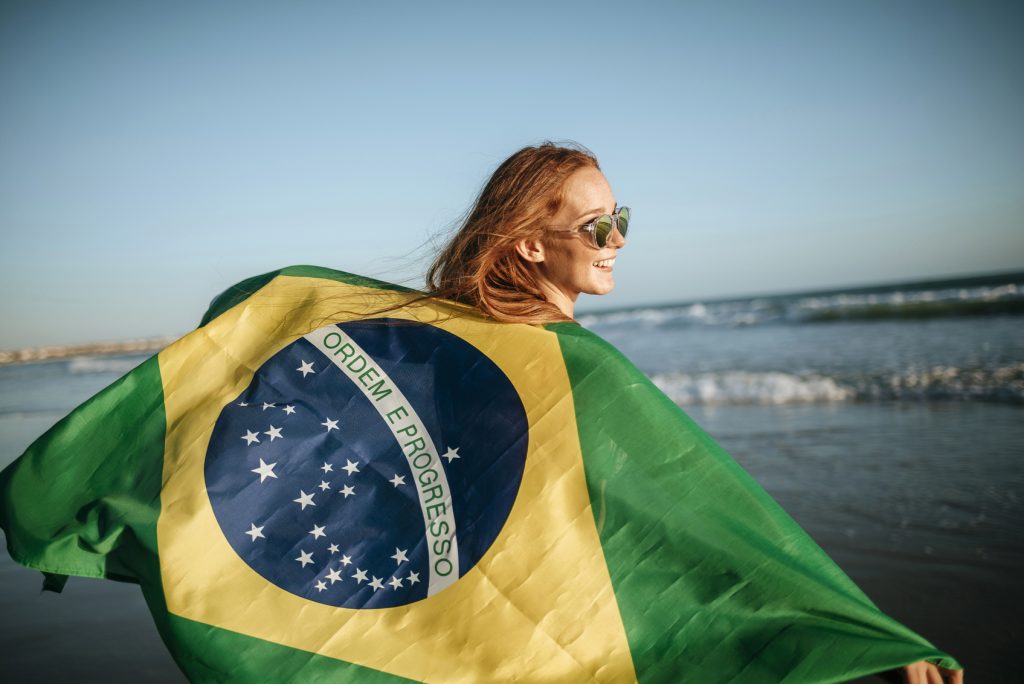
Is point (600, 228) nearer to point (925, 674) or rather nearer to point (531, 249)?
point (531, 249)

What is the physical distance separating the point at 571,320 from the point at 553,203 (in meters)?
0.44

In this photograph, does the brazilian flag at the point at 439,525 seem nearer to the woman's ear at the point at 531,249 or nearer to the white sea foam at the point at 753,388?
the woman's ear at the point at 531,249

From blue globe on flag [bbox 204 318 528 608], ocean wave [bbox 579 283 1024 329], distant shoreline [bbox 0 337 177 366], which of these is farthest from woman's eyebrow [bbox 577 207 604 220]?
distant shoreline [bbox 0 337 177 366]

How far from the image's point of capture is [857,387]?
922 cm

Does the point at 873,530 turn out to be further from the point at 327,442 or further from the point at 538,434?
the point at 327,442

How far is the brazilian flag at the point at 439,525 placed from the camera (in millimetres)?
1642

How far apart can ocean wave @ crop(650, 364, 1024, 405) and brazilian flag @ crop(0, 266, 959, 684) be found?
8.02m

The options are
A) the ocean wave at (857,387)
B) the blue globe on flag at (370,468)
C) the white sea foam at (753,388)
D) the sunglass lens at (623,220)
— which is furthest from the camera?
the white sea foam at (753,388)

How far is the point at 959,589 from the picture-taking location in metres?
3.54

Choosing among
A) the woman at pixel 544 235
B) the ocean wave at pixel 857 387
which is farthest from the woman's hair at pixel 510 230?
the ocean wave at pixel 857 387

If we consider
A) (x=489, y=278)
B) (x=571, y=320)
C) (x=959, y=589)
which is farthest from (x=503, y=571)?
(x=959, y=589)

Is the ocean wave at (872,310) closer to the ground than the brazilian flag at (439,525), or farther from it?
closer to the ground

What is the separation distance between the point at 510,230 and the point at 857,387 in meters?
8.62

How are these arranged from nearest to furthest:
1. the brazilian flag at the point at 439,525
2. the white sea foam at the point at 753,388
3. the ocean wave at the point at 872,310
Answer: the brazilian flag at the point at 439,525 → the white sea foam at the point at 753,388 → the ocean wave at the point at 872,310
